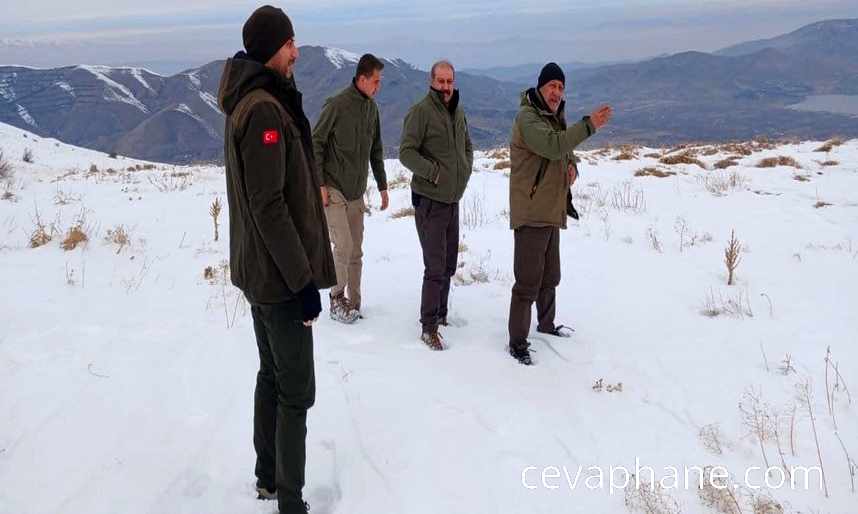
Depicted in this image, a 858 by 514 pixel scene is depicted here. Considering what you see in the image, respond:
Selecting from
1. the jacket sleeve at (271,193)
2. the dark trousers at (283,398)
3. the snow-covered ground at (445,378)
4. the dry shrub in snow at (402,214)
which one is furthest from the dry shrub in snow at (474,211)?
the jacket sleeve at (271,193)

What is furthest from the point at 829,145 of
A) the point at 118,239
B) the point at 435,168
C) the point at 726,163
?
the point at 118,239

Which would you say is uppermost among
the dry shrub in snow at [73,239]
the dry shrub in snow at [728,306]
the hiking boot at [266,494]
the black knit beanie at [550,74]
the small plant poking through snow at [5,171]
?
the black knit beanie at [550,74]

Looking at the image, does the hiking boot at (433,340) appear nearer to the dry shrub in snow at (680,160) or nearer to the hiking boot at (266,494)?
the hiking boot at (266,494)

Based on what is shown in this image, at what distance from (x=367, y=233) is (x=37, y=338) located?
5.04 metres

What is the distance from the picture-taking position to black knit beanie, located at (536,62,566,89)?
14.4 feet

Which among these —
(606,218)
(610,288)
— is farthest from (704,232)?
(610,288)

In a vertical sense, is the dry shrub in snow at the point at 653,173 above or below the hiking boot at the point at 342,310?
above

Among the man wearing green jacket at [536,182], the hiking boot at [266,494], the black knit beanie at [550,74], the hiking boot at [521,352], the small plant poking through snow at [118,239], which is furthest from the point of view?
the small plant poking through snow at [118,239]

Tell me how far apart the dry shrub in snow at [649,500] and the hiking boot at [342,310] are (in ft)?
10.0

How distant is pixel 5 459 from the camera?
3.30 meters

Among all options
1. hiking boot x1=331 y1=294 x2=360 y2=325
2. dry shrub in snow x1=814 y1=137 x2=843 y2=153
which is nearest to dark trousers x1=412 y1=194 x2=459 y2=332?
hiking boot x1=331 y1=294 x2=360 y2=325

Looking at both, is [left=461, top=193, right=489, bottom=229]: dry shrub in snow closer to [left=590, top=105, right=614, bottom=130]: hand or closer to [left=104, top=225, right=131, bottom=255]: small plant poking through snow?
[left=104, top=225, right=131, bottom=255]: small plant poking through snow

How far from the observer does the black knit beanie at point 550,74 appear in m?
4.39

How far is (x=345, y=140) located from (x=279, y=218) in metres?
2.84
